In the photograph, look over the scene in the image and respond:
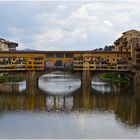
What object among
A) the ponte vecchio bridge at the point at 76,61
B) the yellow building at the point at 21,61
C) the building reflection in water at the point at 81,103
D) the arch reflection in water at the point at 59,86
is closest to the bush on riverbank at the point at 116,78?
the ponte vecchio bridge at the point at 76,61

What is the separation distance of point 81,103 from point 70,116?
31.0ft

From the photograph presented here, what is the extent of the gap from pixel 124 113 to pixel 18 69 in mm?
37007

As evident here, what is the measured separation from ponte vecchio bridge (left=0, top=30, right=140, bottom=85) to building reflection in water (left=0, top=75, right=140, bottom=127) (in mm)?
13645

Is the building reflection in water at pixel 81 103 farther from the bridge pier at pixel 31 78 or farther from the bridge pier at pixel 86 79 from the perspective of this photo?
the bridge pier at pixel 86 79

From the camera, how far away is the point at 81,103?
46.2m

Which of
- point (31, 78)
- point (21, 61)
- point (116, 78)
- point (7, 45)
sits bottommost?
point (116, 78)

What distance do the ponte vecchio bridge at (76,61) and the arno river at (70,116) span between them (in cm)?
1661

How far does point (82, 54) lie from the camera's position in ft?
241

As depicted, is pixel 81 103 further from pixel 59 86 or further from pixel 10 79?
pixel 10 79

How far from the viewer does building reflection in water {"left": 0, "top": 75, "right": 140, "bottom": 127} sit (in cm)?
3925

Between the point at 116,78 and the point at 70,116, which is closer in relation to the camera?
the point at 70,116

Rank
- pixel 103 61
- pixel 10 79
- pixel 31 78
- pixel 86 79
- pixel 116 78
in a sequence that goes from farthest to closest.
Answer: pixel 10 79
pixel 116 78
pixel 103 61
pixel 31 78
pixel 86 79

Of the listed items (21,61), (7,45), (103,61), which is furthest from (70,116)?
(7,45)

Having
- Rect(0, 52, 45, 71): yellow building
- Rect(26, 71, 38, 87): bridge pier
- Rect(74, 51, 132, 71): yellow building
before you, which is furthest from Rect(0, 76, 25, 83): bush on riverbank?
Rect(74, 51, 132, 71): yellow building
